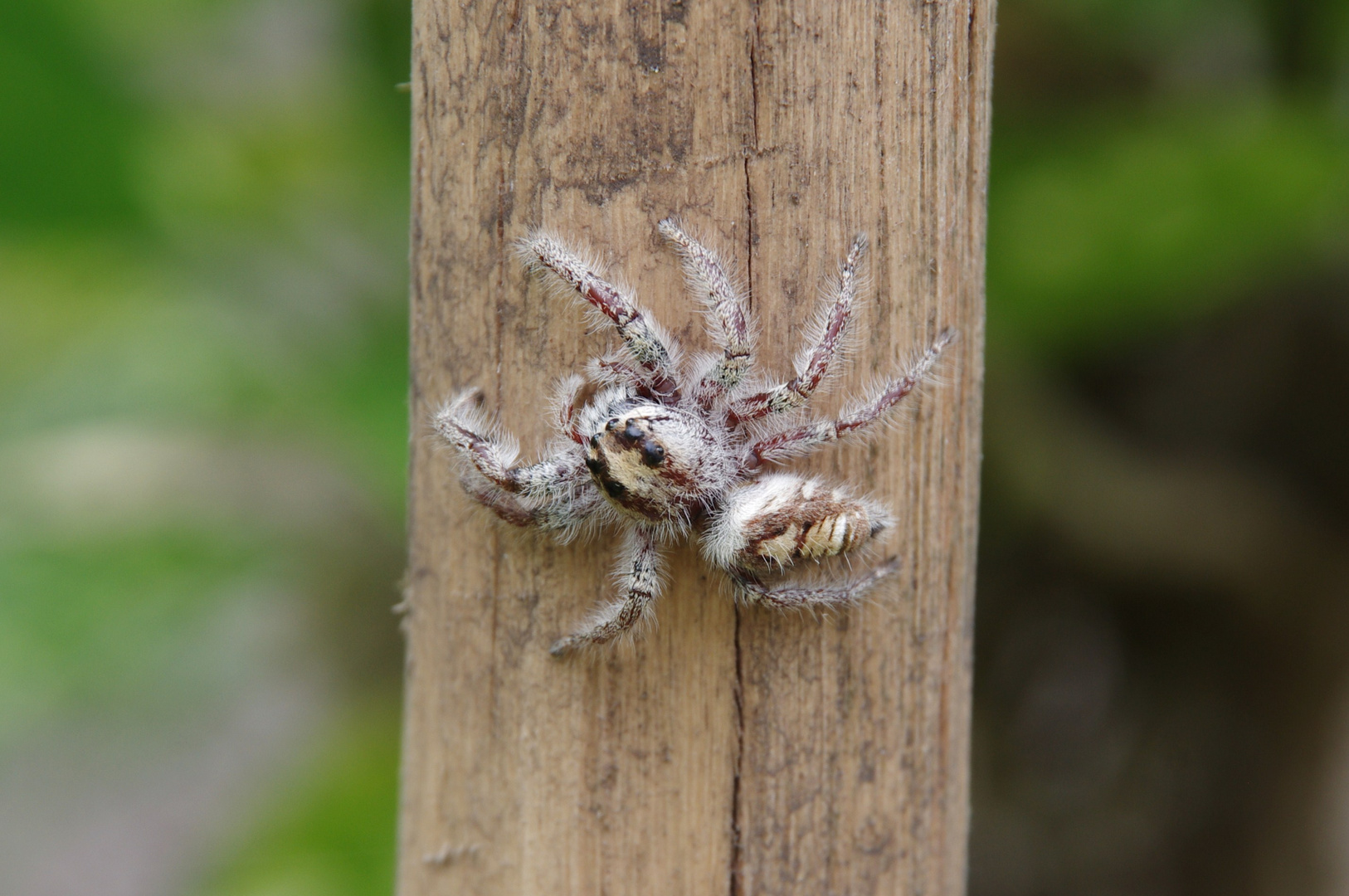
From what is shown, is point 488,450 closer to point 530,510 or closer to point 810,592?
point 530,510

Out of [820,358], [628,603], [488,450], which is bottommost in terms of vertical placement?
[628,603]

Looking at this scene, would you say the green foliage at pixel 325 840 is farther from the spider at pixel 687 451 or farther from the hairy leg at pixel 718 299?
the hairy leg at pixel 718 299

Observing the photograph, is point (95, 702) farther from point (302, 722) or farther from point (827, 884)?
point (827, 884)

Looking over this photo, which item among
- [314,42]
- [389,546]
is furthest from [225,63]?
[389,546]

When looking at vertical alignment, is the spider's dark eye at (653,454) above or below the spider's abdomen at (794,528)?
above

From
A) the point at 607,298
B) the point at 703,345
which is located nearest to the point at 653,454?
the point at 703,345

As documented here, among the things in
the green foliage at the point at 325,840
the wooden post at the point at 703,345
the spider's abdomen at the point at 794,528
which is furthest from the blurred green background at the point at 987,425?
the spider's abdomen at the point at 794,528
